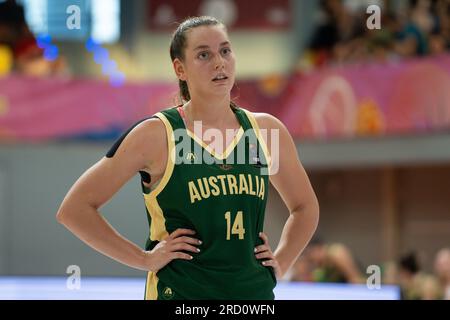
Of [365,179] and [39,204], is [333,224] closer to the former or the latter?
[365,179]

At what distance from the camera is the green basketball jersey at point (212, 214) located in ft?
9.59

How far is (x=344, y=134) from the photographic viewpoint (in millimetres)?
9641

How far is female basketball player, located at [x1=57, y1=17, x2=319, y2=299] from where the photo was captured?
9.61 feet

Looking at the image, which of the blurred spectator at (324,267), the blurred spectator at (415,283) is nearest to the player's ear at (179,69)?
the blurred spectator at (415,283)

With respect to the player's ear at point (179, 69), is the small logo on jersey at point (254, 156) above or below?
below

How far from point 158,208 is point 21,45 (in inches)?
332

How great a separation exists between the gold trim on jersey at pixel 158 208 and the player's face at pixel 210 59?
188 millimetres

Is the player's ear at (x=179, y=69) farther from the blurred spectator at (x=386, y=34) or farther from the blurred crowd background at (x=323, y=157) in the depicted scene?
the blurred spectator at (x=386, y=34)

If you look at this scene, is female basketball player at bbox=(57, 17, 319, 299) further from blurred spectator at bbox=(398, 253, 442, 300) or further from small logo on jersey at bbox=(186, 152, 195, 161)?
blurred spectator at bbox=(398, 253, 442, 300)

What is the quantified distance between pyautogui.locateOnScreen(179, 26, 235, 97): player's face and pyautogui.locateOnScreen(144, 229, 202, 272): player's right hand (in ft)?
1.65

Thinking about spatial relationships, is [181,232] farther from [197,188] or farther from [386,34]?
[386,34]

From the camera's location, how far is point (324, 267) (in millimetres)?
7660
